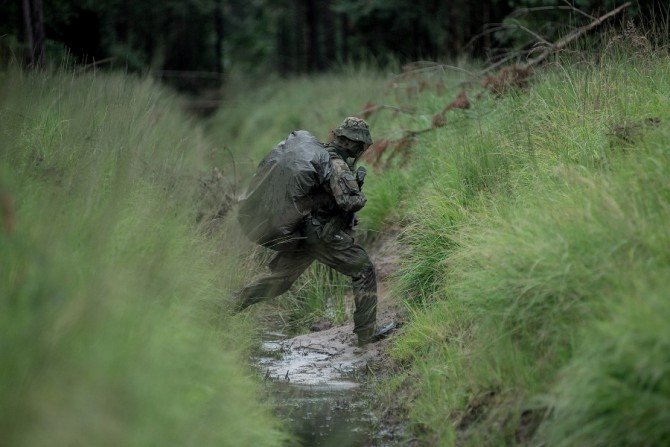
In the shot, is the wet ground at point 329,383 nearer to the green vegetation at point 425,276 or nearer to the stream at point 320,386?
the stream at point 320,386

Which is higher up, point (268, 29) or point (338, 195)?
point (338, 195)

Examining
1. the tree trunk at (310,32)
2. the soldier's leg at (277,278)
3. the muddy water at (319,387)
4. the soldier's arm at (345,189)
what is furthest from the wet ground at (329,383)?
the tree trunk at (310,32)

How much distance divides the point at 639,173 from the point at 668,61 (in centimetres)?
241

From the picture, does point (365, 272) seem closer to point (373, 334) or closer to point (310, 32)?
point (373, 334)

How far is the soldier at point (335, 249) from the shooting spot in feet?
22.9

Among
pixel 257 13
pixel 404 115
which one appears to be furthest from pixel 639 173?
pixel 257 13

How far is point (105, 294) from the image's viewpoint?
12.0 feet

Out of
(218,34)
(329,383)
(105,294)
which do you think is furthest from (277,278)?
(218,34)

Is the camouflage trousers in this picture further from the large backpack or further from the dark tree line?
the dark tree line

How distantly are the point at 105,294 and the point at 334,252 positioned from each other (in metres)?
3.58

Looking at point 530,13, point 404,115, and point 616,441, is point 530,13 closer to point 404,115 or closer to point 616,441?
point 404,115

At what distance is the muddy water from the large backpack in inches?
39.7

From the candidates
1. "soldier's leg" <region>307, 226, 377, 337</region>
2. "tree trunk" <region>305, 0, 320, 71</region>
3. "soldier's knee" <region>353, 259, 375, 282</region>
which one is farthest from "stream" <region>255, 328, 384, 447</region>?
"tree trunk" <region>305, 0, 320, 71</region>

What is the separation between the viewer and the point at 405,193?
8.86 metres
